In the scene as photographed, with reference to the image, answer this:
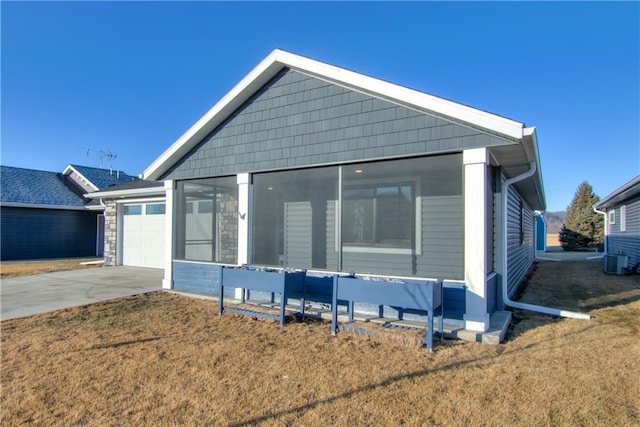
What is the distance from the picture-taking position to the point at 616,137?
54.6ft

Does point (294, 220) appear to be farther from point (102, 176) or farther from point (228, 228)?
point (102, 176)

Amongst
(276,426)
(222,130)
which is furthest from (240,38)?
(276,426)

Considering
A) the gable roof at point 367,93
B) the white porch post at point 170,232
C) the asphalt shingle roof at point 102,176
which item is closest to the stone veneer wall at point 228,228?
the white porch post at point 170,232

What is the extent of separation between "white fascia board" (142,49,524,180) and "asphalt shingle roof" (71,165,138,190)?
13630mm

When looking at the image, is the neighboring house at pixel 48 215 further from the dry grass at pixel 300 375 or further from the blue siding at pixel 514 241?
the blue siding at pixel 514 241

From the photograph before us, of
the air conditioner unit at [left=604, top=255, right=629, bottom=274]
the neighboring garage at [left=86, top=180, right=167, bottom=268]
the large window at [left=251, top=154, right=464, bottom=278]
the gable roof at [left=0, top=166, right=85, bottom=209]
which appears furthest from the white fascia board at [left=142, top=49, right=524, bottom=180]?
the gable roof at [left=0, top=166, right=85, bottom=209]

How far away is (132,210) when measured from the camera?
506 inches

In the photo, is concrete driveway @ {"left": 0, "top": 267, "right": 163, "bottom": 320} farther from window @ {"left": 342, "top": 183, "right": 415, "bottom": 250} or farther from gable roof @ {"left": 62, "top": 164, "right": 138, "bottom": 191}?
gable roof @ {"left": 62, "top": 164, "right": 138, "bottom": 191}

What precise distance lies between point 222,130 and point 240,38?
180 inches

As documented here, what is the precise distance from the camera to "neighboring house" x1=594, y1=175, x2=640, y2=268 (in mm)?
11575

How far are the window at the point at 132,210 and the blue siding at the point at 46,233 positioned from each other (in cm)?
663

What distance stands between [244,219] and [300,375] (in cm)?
386

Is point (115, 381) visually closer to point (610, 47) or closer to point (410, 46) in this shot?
point (410, 46)

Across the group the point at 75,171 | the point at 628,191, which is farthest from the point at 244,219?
the point at 75,171
